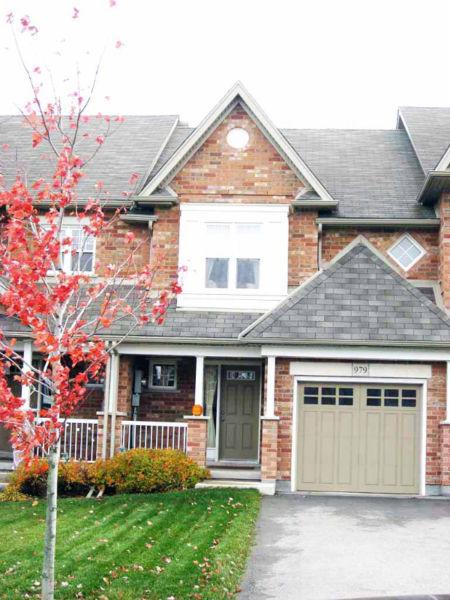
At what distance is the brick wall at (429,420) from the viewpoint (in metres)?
16.4

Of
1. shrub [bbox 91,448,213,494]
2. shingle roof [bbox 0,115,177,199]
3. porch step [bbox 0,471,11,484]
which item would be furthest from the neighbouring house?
porch step [bbox 0,471,11,484]

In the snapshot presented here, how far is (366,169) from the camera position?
2189 cm

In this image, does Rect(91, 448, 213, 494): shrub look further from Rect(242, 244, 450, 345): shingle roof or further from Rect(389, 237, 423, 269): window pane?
Rect(389, 237, 423, 269): window pane

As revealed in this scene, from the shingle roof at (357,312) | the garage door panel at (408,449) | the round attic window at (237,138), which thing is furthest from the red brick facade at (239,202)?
the garage door panel at (408,449)

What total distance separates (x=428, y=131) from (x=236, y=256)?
26.4ft

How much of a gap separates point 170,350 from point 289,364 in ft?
8.40

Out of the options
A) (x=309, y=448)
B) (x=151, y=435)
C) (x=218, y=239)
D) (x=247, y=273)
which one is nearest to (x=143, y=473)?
(x=151, y=435)

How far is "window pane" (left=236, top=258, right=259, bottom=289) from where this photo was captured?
18625 mm

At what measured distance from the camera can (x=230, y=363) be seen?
19.5 meters

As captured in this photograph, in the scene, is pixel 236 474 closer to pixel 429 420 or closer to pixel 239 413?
pixel 239 413

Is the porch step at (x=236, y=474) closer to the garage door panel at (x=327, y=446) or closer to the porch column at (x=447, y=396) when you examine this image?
the garage door panel at (x=327, y=446)

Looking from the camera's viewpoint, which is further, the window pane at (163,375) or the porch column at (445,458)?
the window pane at (163,375)

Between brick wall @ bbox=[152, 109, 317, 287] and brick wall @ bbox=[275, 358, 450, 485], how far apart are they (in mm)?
2822

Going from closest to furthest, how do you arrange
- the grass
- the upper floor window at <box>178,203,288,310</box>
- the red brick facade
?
the grass → the upper floor window at <box>178,203,288,310</box> → the red brick facade
